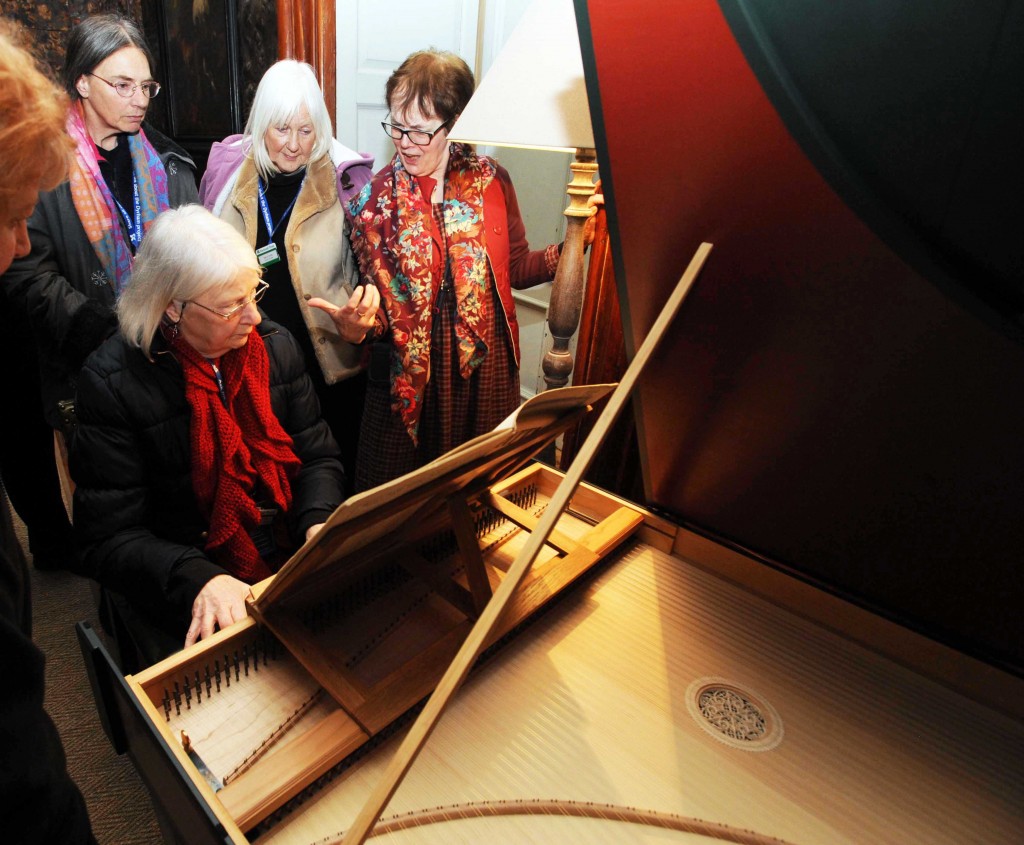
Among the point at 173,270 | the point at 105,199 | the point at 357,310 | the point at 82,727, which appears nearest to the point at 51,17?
the point at 105,199

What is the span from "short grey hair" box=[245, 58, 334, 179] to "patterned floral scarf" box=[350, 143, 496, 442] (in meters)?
0.26

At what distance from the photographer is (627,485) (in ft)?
7.97

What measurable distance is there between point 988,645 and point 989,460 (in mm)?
498

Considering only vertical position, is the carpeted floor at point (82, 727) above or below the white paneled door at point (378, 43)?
below

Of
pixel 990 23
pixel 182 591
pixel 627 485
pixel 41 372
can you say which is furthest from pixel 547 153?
pixel 990 23

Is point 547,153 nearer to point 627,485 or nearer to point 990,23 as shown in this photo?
point 627,485

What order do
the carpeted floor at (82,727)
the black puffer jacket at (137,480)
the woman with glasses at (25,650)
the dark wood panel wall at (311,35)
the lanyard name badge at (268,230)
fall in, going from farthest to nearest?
the dark wood panel wall at (311,35) → the lanyard name badge at (268,230) → the carpeted floor at (82,727) → the black puffer jacket at (137,480) → the woman with glasses at (25,650)

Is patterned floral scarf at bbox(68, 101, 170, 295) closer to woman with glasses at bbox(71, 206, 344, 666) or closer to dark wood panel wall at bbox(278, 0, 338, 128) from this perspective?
woman with glasses at bbox(71, 206, 344, 666)

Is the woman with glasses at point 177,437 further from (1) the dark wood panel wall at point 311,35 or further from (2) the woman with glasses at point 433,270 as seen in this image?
(1) the dark wood panel wall at point 311,35

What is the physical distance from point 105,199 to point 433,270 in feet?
3.17

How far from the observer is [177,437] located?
1.54 meters

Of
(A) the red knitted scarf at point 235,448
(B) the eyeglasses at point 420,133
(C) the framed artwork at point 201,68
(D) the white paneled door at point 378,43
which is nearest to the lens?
(A) the red knitted scarf at point 235,448

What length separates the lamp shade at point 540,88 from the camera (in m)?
1.59

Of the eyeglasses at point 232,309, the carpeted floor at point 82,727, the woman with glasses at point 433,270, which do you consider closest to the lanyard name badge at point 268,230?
the woman with glasses at point 433,270
